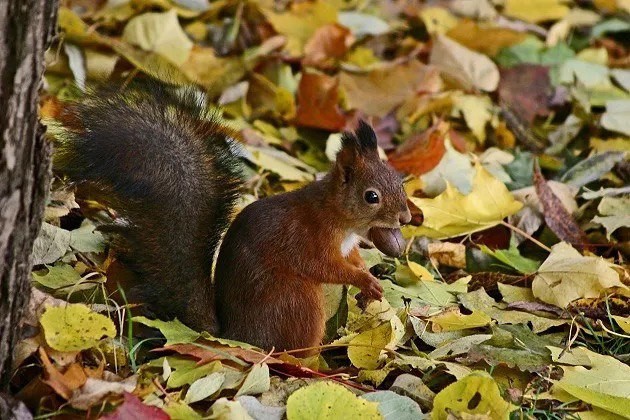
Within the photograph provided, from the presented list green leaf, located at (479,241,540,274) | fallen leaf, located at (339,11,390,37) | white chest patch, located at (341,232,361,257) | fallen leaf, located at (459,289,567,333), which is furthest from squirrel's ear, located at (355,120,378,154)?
fallen leaf, located at (339,11,390,37)

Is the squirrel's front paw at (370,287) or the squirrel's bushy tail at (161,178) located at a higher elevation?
the squirrel's bushy tail at (161,178)

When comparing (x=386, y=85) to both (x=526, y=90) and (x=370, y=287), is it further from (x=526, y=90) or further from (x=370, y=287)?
(x=370, y=287)

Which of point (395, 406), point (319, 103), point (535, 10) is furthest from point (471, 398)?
point (535, 10)

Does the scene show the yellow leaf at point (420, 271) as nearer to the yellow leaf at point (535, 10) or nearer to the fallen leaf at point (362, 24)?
the fallen leaf at point (362, 24)

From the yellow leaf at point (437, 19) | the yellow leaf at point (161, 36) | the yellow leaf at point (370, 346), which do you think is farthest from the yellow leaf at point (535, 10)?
the yellow leaf at point (370, 346)

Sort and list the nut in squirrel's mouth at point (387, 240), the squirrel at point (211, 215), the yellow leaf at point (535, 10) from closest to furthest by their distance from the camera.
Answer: the squirrel at point (211, 215) < the nut in squirrel's mouth at point (387, 240) < the yellow leaf at point (535, 10)

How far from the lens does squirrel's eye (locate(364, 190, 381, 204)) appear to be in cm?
223

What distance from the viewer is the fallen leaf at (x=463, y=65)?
3.73 meters

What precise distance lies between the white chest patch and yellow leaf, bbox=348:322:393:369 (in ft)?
0.84

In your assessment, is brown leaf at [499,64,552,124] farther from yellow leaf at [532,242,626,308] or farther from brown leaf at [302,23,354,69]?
yellow leaf at [532,242,626,308]

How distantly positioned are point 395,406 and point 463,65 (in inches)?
84.7

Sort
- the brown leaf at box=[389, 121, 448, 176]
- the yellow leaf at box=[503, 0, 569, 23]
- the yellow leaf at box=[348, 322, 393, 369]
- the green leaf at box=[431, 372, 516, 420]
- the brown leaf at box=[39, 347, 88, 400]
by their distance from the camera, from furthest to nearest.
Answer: the yellow leaf at box=[503, 0, 569, 23] → the brown leaf at box=[389, 121, 448, 176] → the yellow leaf at box=[348, 322, 393, 369] → the green leaf at box=[431, 372, 516, 420] → the brown leaf at box=[39, 347, 88, 400]

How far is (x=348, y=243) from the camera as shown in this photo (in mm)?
2307

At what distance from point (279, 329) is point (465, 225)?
82 cm
